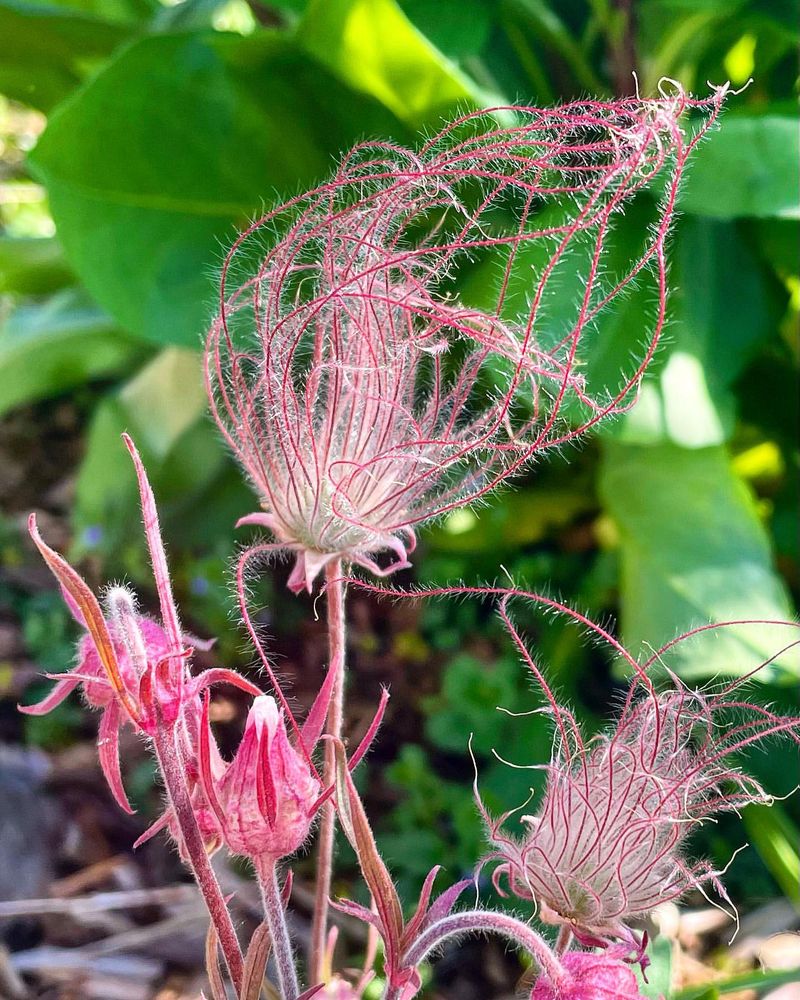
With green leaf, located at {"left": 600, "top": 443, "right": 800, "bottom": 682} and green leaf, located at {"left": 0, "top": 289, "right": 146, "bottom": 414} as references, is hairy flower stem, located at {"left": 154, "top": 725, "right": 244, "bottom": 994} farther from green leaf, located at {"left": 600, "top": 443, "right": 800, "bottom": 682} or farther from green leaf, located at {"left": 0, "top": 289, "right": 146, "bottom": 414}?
green leaf, located at {"left": 0, "top": 289, "right": 146, "bottom": 414}

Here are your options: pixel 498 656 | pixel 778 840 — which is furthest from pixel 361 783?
pixel 778 840

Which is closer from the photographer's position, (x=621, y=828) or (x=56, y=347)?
(x=621, y=828)

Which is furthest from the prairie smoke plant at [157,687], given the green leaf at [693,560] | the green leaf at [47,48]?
the green leaf at [47,48]

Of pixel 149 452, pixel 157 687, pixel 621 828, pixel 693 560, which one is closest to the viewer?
pixel 157 687

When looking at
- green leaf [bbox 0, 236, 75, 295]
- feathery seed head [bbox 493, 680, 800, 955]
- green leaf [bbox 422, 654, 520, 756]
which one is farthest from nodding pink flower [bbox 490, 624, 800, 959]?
green leaf [bbox 0, 236, 75, 295]

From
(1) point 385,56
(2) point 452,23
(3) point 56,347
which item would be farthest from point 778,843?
(3) point 56,347

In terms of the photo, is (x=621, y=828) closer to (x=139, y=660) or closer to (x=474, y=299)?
(x=139, y=660)

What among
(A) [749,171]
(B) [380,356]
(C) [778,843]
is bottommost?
(C) [778,843]
